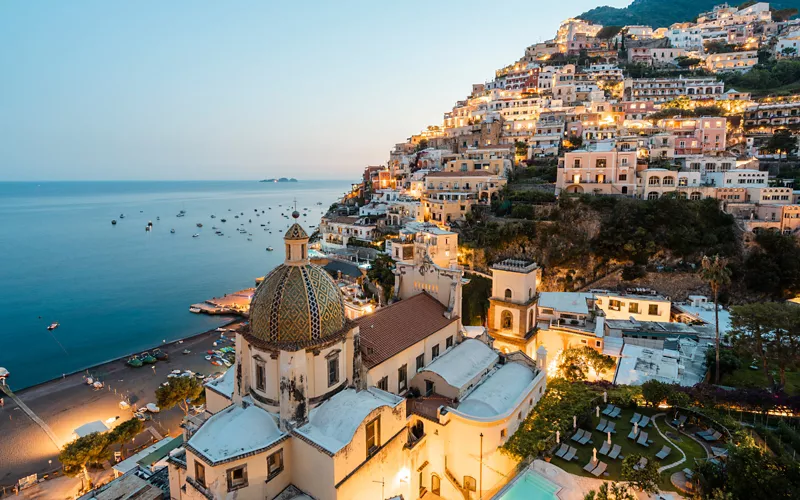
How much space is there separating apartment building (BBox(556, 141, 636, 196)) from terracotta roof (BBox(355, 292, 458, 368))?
32.7 meters

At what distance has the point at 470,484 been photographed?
1709 centimetres

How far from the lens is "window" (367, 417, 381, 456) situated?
14195 millimetres

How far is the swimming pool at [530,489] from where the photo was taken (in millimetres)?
13766

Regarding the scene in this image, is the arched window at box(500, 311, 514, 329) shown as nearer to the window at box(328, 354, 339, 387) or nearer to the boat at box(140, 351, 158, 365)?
the window at box(328, 354, 339, 387)

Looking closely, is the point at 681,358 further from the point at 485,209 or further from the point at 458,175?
the point at 458,175

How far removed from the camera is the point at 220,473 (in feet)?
40.6

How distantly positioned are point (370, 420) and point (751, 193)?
165 feet

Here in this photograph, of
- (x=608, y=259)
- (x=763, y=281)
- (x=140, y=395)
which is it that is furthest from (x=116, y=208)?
(x=763, y=281)

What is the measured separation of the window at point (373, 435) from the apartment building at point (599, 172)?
40811 millimetres

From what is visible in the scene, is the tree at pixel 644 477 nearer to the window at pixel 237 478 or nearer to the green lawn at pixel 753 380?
the window at pixel 237 478

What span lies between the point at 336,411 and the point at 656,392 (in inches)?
607

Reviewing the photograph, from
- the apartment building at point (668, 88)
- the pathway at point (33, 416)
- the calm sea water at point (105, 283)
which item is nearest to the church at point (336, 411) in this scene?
the pathway at point (33, 416)

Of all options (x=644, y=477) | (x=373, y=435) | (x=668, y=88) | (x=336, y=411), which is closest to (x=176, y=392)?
(x=336, y=411)

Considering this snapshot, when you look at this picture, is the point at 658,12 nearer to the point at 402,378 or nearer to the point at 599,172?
the point at 599,172
